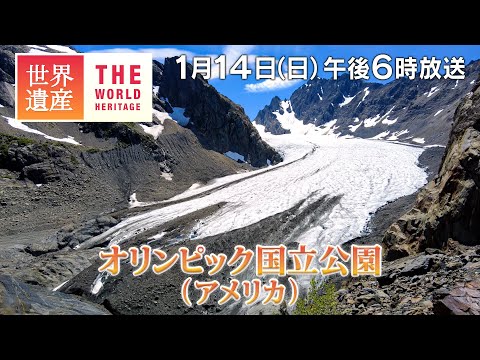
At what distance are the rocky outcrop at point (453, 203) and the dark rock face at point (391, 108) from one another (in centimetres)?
2158

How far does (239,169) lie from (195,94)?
14.4 metres

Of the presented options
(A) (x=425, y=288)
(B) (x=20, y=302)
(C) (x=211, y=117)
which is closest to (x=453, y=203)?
(A) (x=425, y=288)

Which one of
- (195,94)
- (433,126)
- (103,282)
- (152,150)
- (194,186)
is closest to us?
(103,282)

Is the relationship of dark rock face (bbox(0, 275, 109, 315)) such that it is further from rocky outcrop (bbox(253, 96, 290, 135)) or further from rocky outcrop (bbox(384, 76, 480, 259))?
rocky outcrop (bbox(253, 96, 290, 135))

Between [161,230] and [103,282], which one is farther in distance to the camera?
[161,230]

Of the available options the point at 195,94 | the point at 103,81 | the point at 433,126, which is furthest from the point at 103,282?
the point at 433,126

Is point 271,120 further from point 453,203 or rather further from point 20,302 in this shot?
point 20,302

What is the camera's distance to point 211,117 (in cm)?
4856

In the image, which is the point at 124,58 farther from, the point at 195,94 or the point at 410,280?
the point at 195,94

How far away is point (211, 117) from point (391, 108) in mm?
49737

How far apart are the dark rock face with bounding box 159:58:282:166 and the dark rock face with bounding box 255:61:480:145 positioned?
12.5 m

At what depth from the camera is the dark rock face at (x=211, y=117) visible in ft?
155

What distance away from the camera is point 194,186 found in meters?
32.1

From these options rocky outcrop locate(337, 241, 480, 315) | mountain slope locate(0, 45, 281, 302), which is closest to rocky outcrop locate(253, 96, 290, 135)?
mountain slope locate(0, 45, 281, 302)
